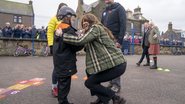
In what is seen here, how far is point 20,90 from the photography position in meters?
6.41

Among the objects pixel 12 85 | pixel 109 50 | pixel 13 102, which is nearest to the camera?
pixel 109 50

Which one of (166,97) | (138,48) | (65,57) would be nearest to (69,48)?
(65,57)

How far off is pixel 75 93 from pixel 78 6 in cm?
5608

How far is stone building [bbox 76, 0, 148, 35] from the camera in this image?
182ft

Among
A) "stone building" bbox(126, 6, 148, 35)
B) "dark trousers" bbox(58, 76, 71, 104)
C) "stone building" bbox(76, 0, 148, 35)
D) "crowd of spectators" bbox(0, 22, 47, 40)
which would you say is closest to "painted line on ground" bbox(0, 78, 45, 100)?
"dark trousers" bbox(58, 76, 71, 104)

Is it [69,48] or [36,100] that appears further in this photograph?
[36,100]

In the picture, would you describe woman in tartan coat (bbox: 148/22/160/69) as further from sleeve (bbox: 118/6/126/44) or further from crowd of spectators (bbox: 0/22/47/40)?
crowd of spectators (bbox: 0/22/47/40)

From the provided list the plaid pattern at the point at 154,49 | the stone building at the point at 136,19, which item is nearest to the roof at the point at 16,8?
the stone building at the point at 136,19

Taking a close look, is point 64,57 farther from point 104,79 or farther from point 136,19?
→ point 136,19

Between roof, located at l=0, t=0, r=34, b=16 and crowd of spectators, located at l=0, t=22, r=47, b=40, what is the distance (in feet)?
134

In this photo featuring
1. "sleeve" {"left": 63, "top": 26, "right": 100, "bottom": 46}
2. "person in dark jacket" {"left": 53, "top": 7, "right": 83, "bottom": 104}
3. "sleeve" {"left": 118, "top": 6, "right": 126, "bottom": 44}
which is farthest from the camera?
"sleeve" {"left": 118, "top": 6, "right": 126, "bottom": 44}

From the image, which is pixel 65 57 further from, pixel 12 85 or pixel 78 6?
pixel 78 6

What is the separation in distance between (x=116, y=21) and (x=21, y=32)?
14.3 meters

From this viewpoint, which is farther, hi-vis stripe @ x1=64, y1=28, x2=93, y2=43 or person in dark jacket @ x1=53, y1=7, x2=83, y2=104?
person in dark jacket @ x1=53, y1=7, x2=83, y2=104
